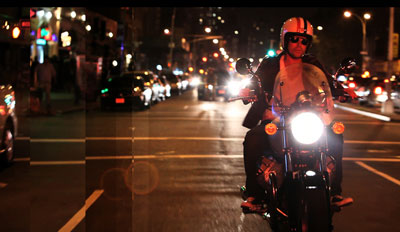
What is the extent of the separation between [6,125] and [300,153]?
22.4 feet

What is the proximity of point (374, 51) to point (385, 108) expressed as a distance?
150ft

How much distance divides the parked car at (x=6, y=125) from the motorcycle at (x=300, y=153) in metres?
5.87

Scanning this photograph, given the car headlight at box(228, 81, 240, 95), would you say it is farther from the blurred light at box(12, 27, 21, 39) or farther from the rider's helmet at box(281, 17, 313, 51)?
the rider's helmet at box(281, 17, 313, 51)

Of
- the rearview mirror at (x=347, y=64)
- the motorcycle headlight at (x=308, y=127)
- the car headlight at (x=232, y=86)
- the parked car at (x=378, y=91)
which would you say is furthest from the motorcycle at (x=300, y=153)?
the car headlight at (x=232, y=86)

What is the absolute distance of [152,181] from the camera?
916 centimetres

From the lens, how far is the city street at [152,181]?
21.9ft

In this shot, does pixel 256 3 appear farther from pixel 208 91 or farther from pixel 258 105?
pixel 208 91

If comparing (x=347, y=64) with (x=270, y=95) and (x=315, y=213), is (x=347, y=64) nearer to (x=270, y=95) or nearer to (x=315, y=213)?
(x=270, y=95)

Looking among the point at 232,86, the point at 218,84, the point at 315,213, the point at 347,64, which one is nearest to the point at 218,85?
the point at 218,84

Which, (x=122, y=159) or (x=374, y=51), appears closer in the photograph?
(x=122, y=159)

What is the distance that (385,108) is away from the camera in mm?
25062

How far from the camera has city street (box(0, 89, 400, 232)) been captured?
6672 millimetres

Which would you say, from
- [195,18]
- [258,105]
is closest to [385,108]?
[258,105]

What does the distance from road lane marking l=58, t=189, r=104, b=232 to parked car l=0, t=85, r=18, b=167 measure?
8.60 feet
